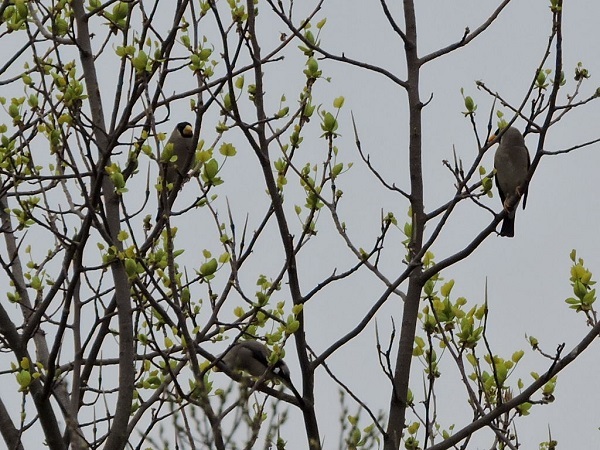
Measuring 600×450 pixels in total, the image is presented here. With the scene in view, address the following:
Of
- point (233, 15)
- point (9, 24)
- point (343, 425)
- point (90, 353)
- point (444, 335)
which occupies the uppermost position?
point (9, 24)

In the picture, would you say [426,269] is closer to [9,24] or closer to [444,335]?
[444,335]

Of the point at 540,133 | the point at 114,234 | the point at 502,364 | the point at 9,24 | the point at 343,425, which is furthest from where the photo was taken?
the point at 9,24

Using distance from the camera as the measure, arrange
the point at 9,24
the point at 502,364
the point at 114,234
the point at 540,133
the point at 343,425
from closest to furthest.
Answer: the point at 343,425 < the point at 540,133 < the point at 502,364 < the point at 114,234 < the point at 9,24

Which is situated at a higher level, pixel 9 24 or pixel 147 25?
pixel 9 24

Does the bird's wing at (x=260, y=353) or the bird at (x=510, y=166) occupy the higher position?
the bird at (x=510, y=166)

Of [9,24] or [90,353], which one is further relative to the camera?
[9,24]

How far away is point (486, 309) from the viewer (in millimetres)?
4684

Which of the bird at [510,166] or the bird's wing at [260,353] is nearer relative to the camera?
the bird's wing at [260,353]

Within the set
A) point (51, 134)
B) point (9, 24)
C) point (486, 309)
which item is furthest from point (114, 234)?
point (486, 309)

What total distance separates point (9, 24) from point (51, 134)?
126 centimetres

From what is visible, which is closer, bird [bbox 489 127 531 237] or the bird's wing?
the bird's wing

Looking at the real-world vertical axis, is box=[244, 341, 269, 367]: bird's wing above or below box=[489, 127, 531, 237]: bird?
below

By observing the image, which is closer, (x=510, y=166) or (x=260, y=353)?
(x=260, y=353)

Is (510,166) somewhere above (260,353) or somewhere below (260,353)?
above
